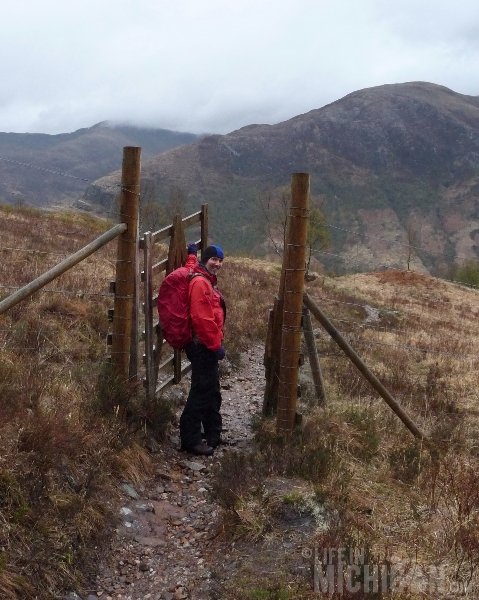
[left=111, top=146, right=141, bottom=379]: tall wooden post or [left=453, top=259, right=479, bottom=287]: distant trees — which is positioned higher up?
[left=111, top=146, right=141, bottom=379]: tall wooden post

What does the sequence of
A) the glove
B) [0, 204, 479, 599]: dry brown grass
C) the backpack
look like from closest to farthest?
[0, 204, 479, 599]: dry brown grass, the backpack, the glove

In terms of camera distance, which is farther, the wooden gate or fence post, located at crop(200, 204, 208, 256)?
fence post, located at crop(200, 204, 208, 256)

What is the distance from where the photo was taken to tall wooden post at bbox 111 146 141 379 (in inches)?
214

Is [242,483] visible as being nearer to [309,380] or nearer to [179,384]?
[179,384]

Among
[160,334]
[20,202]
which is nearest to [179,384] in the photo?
[160,334]

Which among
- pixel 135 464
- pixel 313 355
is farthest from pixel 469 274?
pixel 135 464

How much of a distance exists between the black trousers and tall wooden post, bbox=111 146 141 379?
2.24 ft

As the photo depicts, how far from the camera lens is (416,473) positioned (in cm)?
533

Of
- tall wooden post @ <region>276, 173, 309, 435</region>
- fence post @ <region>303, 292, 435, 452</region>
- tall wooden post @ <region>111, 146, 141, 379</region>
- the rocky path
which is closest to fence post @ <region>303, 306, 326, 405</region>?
fence post @ <region>303, 292, 435, 452</region>

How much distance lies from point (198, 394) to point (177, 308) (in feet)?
3.04

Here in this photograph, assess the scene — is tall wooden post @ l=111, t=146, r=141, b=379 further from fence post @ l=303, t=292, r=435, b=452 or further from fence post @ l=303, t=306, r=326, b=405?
fence post @ l=303, t=306, r=326, b=405

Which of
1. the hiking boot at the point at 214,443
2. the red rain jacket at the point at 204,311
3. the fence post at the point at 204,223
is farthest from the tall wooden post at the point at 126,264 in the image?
the fence post at the point at 204,223

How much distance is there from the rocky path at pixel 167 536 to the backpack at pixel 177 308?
110 centimetres

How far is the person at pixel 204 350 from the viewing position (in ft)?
18.7
